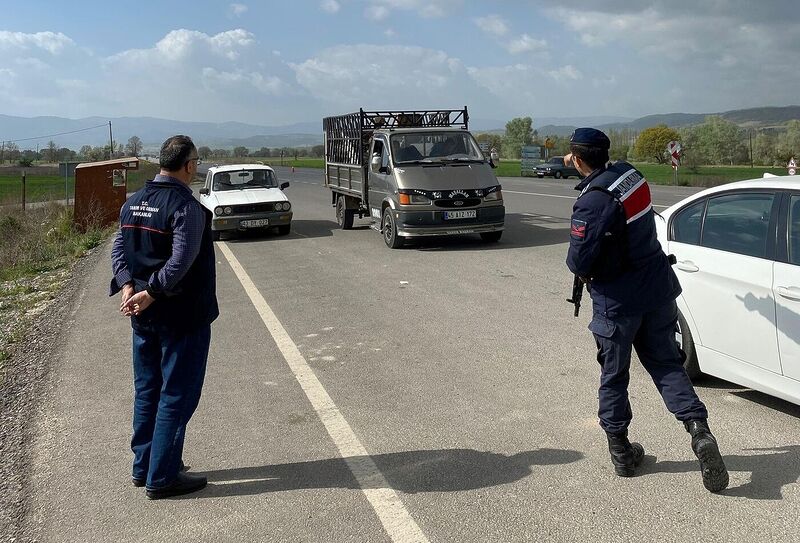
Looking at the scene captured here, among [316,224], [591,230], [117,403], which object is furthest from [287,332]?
[316,224]

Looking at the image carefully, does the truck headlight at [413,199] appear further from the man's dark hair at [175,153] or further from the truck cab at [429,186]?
the man's dark hair at [175,153]

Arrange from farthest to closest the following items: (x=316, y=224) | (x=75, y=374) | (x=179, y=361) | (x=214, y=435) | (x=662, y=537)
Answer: (x=316, y=224) → (x=75, y=374) → (x=214, y=435) → (x=179, y=361) → (x=662, y=537)

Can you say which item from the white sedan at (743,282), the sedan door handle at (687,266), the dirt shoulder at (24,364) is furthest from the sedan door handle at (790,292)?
the dirt shoulder at (24,364)

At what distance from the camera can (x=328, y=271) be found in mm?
11555

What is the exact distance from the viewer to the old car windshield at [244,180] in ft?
56.2

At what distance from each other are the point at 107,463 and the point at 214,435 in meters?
0.69

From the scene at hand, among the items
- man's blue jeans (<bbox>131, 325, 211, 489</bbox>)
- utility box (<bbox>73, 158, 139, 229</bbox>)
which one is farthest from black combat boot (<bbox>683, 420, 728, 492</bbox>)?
utility box (<bbox>73, 158, 139, 229</bbox>)

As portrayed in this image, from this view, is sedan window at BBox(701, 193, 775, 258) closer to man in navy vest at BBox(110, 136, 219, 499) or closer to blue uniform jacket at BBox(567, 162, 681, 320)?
blue uniform jacket at BBox(567, 162, 681, 320)

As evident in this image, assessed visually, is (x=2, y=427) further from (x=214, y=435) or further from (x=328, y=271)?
(x=328, y=271)

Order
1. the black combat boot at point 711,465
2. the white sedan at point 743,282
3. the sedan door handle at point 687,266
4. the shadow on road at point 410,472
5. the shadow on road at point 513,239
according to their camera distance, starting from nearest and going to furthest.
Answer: the black combat boot at point 711,465 → the shadow on road at point 410,472 → the white sedan at point 743,282 → the sedan door handle at point 687,266 → the shadow on road at point 513,239

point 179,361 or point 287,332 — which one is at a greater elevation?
point 179,361

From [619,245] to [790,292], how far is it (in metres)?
1.34

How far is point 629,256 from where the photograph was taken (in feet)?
12.8

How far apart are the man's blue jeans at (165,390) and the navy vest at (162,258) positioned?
3.4 inches
